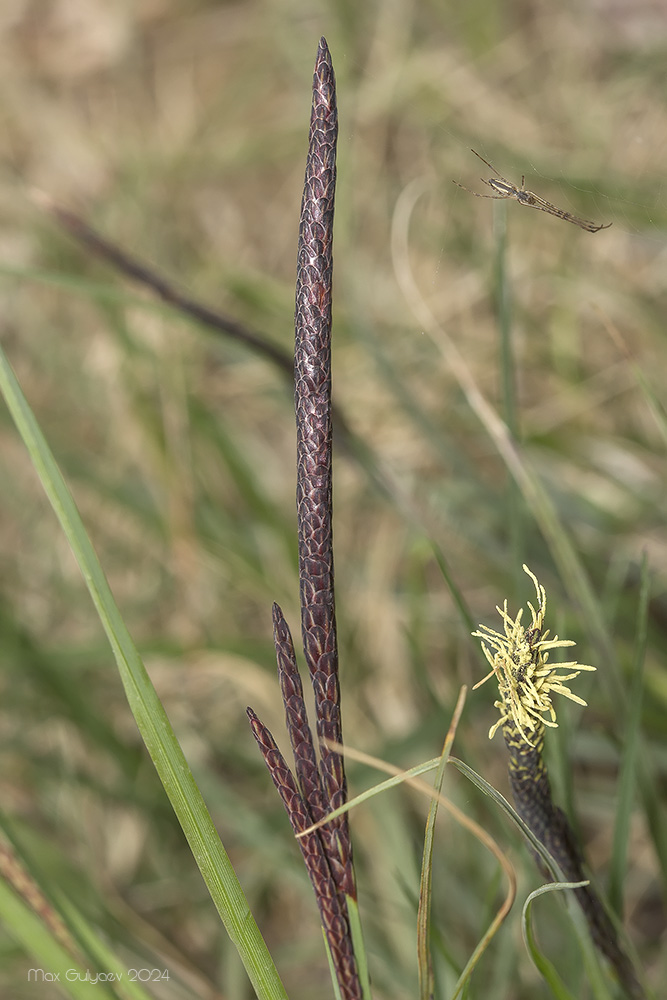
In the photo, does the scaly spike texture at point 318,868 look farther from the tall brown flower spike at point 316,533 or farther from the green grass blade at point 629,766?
the green grass blade at point 629,766

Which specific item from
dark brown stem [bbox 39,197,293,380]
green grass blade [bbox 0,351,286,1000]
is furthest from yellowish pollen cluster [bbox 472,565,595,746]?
dark brown stem [bbox 39,197,293,380]

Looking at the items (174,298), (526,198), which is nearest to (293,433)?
(174,298)

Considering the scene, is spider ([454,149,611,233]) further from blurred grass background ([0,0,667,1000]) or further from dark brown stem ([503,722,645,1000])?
dark brown stem ([503,722,645,1000])

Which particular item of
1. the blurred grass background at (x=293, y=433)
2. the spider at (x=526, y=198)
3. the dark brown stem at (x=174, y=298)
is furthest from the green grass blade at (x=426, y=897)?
the dark brown stem at (x=174, y=298)

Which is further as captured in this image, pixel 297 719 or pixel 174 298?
pixel 174 298

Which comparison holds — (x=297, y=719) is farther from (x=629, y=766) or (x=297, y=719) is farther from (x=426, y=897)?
(x=629, y=766)

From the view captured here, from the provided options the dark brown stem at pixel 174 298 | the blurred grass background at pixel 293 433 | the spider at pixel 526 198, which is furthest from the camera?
the blurred grass background at pixel 293 433

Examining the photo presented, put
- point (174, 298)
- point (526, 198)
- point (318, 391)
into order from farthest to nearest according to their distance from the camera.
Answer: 1. point (174, 298)
2. point (526, 198)
3. point (318, 391)
